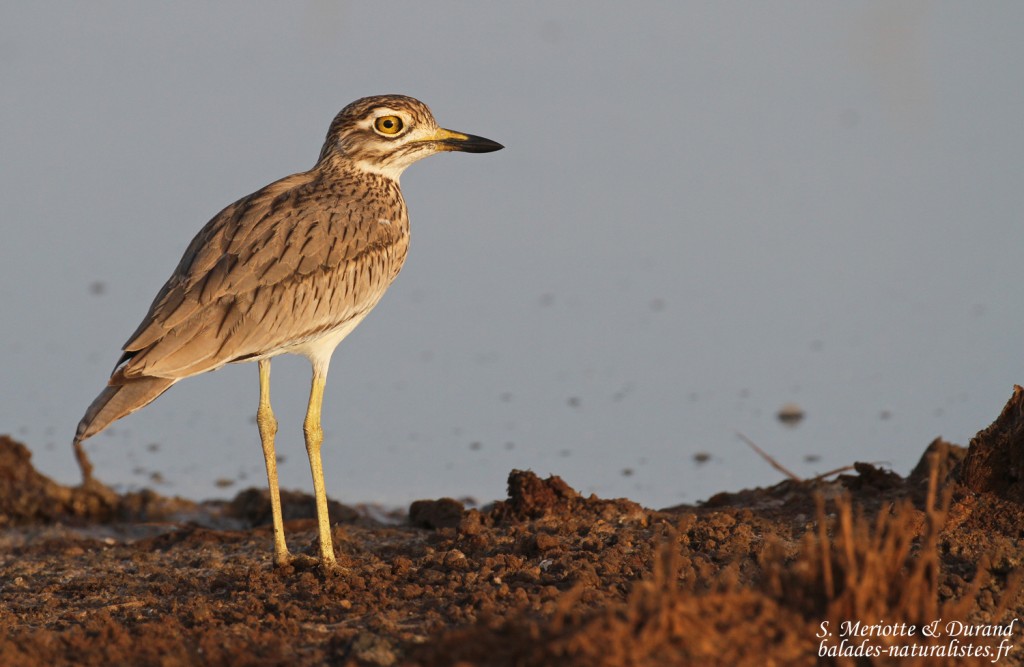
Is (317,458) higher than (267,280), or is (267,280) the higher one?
(267,280)

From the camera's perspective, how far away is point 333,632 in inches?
199

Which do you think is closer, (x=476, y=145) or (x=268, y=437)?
(x=268, y=437)

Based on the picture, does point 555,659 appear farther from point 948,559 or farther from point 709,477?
point 709,477

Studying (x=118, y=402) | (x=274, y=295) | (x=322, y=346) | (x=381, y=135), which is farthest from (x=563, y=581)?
(x=381, y=135)

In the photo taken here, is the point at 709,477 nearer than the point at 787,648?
No

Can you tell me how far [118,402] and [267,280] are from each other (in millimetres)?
892

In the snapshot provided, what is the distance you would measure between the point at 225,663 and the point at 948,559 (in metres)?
2.88

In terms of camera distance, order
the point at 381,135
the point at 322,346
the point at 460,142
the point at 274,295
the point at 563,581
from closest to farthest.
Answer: the point at 563,581, the point at 274,295, the point at 322,346, the point at 381,135, the point at 460,142

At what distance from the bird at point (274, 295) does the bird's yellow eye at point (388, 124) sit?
0.90ft

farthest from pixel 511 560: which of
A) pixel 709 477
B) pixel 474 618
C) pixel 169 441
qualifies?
pixel 169 441

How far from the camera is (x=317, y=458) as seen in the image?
659 centimetres

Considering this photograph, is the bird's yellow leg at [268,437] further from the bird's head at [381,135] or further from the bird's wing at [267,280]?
the bird's head at [381,135]

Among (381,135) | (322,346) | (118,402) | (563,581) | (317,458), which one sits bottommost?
(563,581)

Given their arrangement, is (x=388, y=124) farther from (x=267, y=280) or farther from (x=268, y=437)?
(x=268, y=437)
